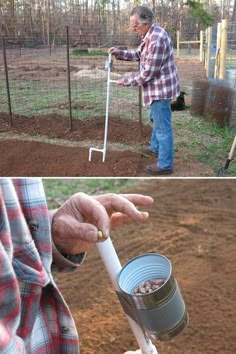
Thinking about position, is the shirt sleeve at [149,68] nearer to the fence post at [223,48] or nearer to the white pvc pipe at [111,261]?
the fence post at [223,48]

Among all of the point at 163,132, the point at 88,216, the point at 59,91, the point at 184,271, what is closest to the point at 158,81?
the point at 163,132

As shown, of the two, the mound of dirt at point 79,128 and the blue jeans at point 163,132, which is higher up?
the blue jeans at point 163,132

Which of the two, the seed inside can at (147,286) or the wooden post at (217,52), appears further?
the wooden post at (217,52)

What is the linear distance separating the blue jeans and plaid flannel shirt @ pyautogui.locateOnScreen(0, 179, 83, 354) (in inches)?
49.9

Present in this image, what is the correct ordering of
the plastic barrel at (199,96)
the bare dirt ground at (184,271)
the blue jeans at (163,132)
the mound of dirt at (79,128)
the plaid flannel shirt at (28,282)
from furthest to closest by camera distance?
the mound of dirt at (79,128), the plastic barrel at (199,96), the blue jeans at (163,132), the bare dirt ground at (184,271), the plaid flannel shirt at (28,282)

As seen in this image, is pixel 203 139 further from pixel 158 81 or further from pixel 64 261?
pixel 64 261

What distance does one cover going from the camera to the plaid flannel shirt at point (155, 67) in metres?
1.67

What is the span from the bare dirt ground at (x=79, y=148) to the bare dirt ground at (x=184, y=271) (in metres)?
0.21

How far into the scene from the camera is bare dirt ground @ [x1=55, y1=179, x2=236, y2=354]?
49.9 inches

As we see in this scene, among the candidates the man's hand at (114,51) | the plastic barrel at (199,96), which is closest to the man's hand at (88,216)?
the man's hand at (114,51)

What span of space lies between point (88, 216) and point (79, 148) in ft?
4.99

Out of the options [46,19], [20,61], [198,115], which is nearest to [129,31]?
[46,19]

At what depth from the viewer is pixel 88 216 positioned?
0.68m

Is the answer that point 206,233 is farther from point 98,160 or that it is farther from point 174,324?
point 174,324
